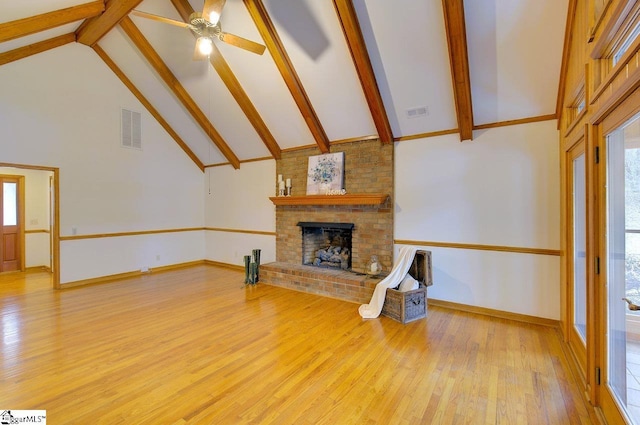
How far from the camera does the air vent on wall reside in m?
5.71

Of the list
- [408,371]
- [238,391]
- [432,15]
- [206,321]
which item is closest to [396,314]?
[408,371]

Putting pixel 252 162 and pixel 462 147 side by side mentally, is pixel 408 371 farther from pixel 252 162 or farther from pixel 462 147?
pixel 252 162

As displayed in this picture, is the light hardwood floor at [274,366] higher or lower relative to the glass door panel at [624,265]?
lower

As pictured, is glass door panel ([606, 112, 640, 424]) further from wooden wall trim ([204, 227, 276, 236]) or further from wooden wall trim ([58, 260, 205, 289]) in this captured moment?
wooden wall trim ([58, 260, 205, 289])

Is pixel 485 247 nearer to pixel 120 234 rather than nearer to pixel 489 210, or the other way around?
pixel 489 210

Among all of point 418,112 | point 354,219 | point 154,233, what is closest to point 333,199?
point 354,219

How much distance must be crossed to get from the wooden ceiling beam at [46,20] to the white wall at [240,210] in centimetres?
342

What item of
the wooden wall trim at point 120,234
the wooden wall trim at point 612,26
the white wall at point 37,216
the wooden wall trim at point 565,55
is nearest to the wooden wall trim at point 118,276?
the wooden wall trim at point 120,234

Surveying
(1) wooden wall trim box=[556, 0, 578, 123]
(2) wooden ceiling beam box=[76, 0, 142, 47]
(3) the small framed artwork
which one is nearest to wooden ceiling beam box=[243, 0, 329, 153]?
(3) the small framed artwork

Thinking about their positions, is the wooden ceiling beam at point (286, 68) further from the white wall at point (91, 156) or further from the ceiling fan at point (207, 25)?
the white wall at point (91, 156)

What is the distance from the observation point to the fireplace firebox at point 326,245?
523cm

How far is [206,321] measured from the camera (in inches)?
140

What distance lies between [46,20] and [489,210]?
20.6ft

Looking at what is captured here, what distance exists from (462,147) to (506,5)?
1665 millimetres
